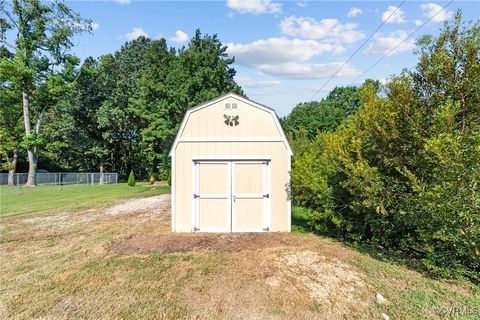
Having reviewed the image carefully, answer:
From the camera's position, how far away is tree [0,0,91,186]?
2336cm

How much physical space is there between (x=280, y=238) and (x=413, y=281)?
116 inches

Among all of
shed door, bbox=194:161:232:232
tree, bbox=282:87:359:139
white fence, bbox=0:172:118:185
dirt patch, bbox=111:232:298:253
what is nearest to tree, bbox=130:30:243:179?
white fence, bbox=0:172:118:185

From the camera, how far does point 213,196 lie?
7.51 metres

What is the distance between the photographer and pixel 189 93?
2558 centimetres

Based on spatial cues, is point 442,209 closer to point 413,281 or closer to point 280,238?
point 413,281

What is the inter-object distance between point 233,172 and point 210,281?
345 cm

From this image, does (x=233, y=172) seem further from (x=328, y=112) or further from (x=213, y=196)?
(x=328, y=112)

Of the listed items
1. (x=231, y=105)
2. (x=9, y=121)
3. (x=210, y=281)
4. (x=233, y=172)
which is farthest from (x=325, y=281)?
(x=9, y=121)

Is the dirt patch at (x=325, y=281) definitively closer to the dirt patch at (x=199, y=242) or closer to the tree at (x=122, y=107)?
the dirt patch at (x=199, y=242)

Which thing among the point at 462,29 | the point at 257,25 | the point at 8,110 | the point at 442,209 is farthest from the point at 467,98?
the point at 8,110

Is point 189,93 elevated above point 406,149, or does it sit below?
above

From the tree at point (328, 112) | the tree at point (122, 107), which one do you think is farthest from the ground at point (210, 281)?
the tree at point (328, 112)

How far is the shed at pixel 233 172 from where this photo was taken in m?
7.49

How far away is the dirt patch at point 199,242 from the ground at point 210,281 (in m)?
0.02
